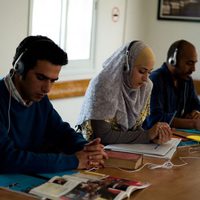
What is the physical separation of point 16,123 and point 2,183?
1.15ft

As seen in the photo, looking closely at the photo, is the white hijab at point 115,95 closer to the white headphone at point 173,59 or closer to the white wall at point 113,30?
the white headphone at point 173,59

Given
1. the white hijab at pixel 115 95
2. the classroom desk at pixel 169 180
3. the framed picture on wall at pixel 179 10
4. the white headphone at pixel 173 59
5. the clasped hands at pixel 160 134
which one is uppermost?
the framed picture on wall at pixel 179 10

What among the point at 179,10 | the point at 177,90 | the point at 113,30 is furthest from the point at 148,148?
the point at 179,10

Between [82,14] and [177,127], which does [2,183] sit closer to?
[177,127]

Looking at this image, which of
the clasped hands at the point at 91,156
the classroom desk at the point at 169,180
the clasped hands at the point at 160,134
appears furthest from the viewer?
the clasped hands at the point at 160,134

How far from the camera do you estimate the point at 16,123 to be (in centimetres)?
177

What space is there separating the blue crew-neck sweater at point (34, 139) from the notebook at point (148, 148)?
21 cm

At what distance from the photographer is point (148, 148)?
2.06 metres

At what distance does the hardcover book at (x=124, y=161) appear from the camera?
5.71ft

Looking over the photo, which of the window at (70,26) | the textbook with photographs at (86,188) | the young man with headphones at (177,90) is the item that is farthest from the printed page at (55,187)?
the window at (70,26)

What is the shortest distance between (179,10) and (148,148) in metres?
2.86

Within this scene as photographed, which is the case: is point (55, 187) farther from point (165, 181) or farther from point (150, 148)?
point (150, 148)

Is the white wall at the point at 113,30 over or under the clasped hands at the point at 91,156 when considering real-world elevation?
over

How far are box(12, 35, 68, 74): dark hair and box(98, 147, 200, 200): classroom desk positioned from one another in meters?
0.49
